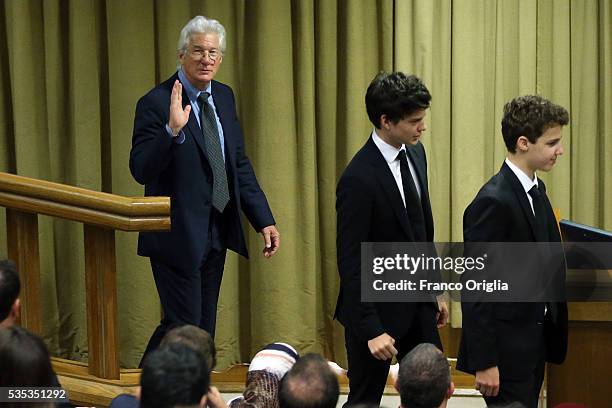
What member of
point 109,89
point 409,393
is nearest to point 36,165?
point 109,89

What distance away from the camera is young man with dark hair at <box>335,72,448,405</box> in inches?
137

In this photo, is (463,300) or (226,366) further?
(226,366)

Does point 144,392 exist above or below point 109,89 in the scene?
below

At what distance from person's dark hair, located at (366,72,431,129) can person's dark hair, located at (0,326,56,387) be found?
148 centimetres

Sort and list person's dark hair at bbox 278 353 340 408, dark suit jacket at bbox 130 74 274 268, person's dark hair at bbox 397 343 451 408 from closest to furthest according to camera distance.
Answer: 1. person's dark hair at bbox 278 353 340 408
2. person's dark hair at bbox 397 343 451 408
3. dark suit jacket at bbox 130 74 274 268

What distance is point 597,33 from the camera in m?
5.18

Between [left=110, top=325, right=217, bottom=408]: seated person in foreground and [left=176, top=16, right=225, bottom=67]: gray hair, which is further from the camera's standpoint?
[left=176, top=16, right=225, bottom=67]: gray hair

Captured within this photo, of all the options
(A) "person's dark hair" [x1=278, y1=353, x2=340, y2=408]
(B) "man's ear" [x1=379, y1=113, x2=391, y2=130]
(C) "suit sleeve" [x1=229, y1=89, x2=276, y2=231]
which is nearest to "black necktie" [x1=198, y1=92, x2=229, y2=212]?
(C) "suit sleeve" [x1=229, y1=89, x2=276, y2=231]

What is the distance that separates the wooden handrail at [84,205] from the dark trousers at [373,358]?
0.71 metres

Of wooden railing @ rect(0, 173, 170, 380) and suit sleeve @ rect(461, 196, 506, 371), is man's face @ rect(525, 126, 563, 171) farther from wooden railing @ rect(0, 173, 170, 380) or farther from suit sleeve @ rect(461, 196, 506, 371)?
wooden railing @ rect(0, 173, 170, 380)

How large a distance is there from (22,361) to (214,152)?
172cm

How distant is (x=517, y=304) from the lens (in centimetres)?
346

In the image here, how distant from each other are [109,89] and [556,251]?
7.97 ft

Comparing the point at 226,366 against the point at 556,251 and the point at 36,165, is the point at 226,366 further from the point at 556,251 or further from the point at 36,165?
the point at 556,251
